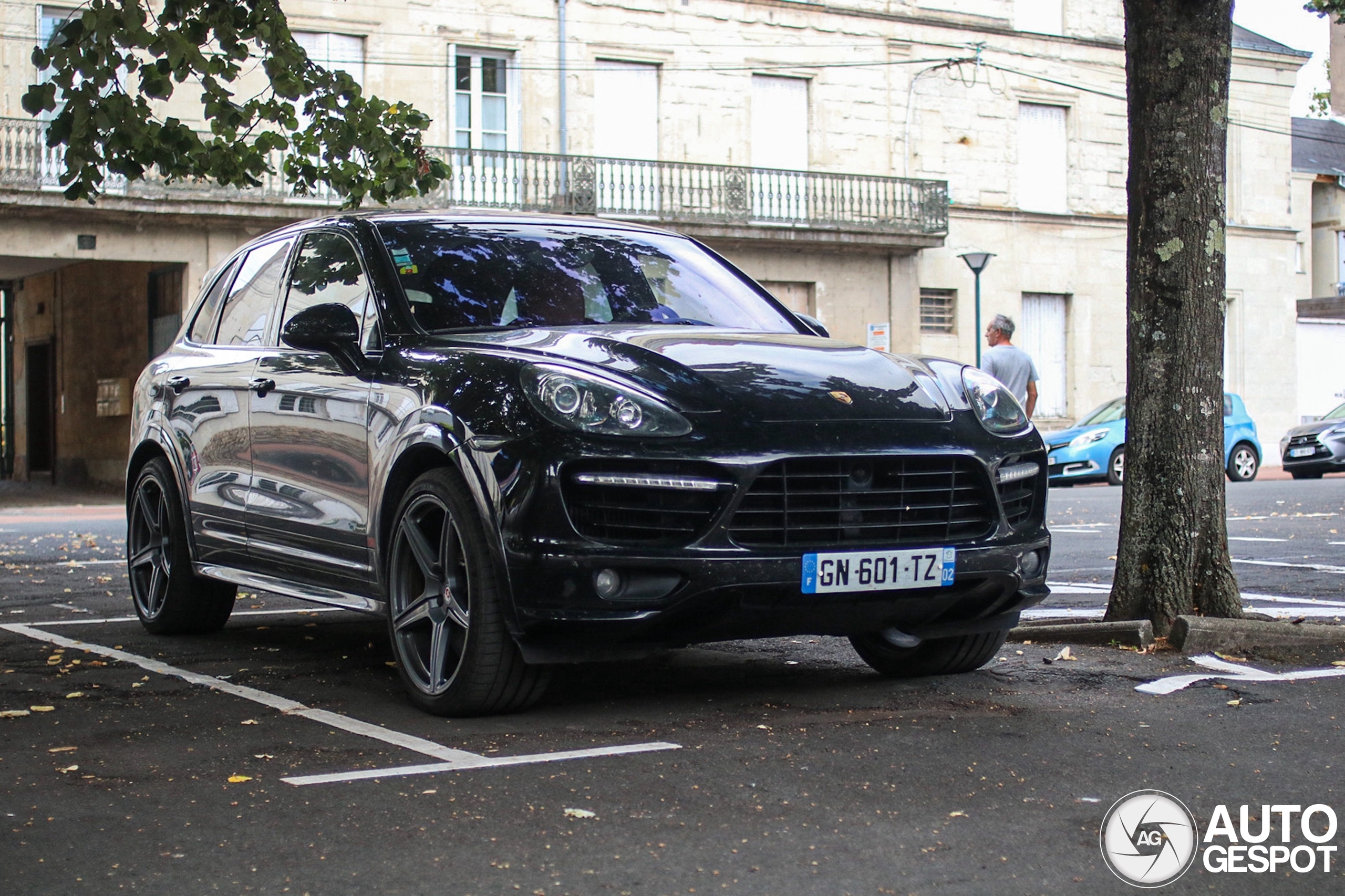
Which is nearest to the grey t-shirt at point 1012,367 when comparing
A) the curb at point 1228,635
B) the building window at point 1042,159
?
the curb at point 1228,635

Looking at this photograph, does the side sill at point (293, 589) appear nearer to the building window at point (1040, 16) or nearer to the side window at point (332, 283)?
the side window at point (332, 283)

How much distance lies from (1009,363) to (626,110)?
16.3m

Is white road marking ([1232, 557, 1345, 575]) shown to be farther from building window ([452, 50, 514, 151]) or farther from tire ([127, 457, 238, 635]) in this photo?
building window ([452, 50, 514, 151])

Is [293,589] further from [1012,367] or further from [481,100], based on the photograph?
[481,100]

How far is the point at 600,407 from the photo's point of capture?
16.5 ft

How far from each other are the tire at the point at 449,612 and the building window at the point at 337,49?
23.3 metres

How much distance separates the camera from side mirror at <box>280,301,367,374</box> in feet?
19.5

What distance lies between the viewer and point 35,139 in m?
25.1

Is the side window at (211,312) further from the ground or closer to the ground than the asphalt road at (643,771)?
further from the ground

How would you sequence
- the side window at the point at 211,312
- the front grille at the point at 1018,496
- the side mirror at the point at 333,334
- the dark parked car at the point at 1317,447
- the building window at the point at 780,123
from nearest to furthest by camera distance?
the front grille at the point at 1018,496, the side mirror at the point at 333,334, the side window at the point at 211,312, the dark parked car at the point at 1317,447, the building window at the point at 780,123

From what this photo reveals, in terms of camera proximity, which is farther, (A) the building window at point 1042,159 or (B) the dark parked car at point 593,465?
(A) the building window at point 1042,159

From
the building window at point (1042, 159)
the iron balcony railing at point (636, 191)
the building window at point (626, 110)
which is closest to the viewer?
the iron balcony railing at point (636, 191)

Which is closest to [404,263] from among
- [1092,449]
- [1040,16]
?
[1092,449]

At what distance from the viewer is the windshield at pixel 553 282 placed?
6078 mm
